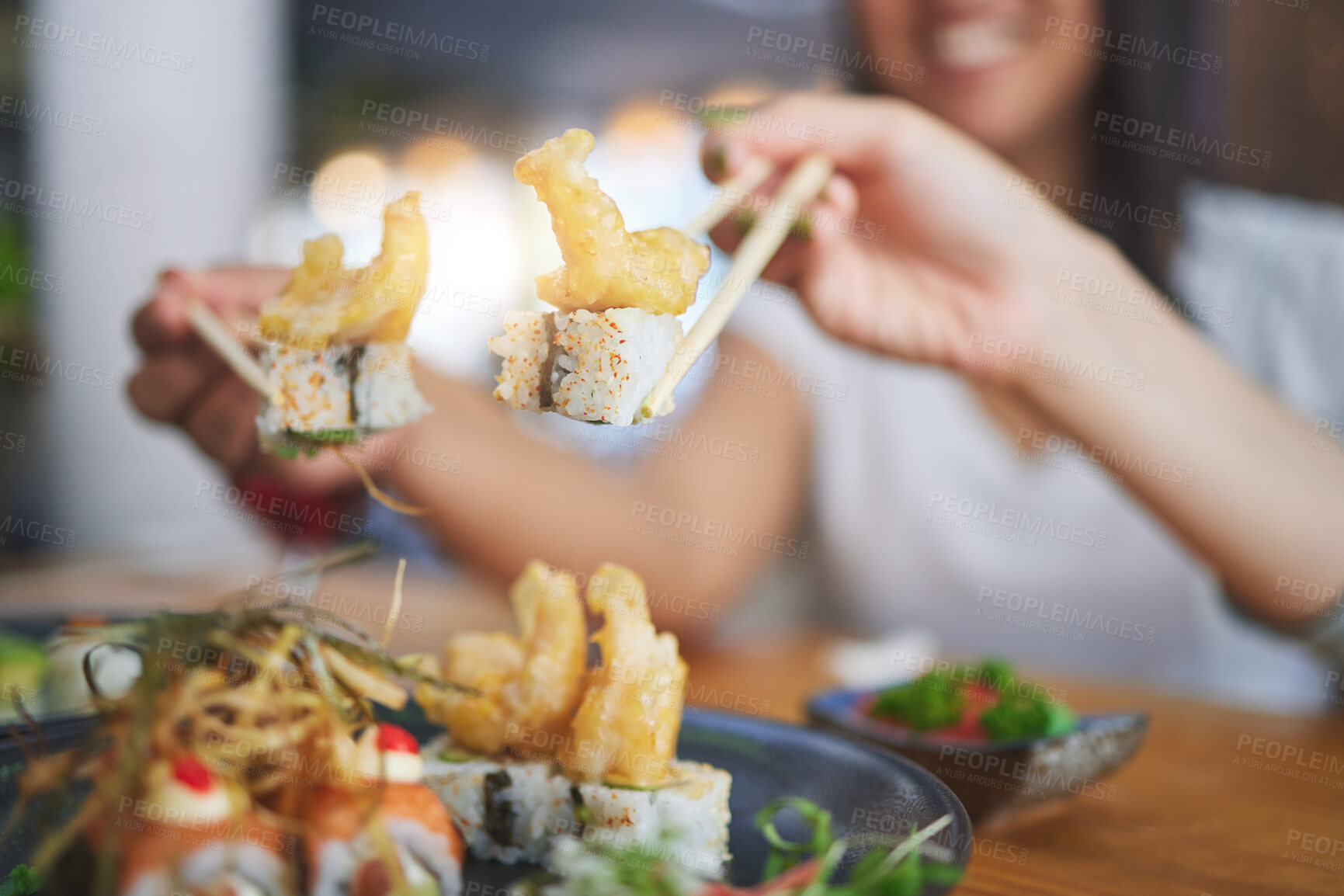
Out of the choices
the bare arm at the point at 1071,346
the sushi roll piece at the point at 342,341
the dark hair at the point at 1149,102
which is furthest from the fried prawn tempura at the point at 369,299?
the dark hair at the point at 1149,102

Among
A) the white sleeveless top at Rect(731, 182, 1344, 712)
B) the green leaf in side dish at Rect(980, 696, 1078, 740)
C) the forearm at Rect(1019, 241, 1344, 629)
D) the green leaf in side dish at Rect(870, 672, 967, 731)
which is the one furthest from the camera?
the white sleeveless top at Rect(731, 182, 1344, 712)

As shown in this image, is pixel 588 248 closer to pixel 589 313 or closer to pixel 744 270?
pixel 589 313

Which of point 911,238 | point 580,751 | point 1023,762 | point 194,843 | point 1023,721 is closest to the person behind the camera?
point 194,843

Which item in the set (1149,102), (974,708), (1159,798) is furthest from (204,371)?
(1149,102)

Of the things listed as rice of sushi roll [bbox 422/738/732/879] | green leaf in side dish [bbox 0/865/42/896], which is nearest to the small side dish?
rice of sushi roll [bbox 422/738/732/879]

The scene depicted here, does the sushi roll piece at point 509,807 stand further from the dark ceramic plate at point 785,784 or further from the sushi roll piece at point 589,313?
the sushi roll piece at point 589,313

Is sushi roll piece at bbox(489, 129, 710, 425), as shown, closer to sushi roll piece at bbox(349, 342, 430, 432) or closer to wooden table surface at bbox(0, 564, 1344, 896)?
sushi roll piece at bbox(349, 342, 430, 432)
